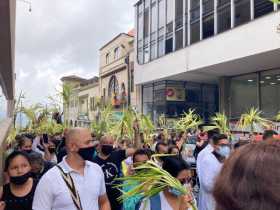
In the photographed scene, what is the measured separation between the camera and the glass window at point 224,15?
1959cm

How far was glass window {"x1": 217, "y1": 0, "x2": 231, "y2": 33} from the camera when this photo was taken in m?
19.6

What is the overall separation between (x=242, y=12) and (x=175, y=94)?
940 cm

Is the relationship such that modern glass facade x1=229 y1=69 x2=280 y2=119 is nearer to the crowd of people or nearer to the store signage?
the store signage

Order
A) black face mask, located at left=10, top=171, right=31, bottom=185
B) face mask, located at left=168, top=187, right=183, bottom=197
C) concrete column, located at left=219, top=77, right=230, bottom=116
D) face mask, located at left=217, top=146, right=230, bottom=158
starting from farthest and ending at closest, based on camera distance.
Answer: concrete column, located at left=219, top=77, right=230, bottom=116 → face mask, located at left=217, top=146, right=230, bottom=158 → black face mask, located at left=10, top=171, right=31, bottom=185 → face mask, located at left=168, top=187, right=183, bottom=197

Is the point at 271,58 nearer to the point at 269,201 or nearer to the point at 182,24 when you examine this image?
the point at 182,24

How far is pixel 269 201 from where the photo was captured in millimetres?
1126

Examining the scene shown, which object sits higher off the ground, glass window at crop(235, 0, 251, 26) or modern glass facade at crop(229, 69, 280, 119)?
glass window at crop(235, 0, 251, 26)

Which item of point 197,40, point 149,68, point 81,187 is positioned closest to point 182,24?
point 197,40

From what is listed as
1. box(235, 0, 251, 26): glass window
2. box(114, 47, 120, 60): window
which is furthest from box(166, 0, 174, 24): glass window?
box(114, 47, 120, 60): window

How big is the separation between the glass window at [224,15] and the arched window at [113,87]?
779 inches

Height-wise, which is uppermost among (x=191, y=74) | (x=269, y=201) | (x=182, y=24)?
(x=182, y=24)

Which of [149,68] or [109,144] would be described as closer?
[109,144]

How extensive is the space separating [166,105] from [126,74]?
1015 centimetres

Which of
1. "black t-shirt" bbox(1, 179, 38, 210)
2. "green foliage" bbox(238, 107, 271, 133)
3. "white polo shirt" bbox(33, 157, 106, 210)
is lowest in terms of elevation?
"black t-shirt" bbox(1, 179, 38, 210)
